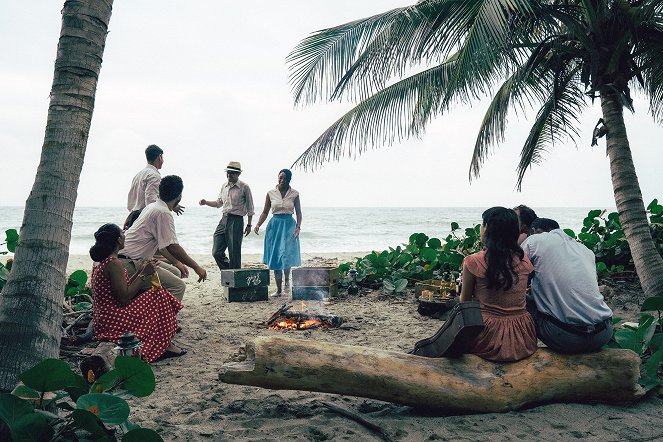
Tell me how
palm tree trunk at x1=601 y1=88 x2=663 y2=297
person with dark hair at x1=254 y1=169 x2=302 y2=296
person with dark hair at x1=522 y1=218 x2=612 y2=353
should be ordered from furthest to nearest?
person with dark hair at x1=254 y1=169 x2=302 y2=296, palm tree trunk at x1=601 y1=88 x2=663 y2=297, person with dark hair at x1=522 y1=218 x2=612 y2=353

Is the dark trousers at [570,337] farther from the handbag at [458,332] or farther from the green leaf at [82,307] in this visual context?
the green leaf at [82,307]

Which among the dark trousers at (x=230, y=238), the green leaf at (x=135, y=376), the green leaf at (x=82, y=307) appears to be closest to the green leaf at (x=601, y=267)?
the dark trousers at (x=230, y=238)

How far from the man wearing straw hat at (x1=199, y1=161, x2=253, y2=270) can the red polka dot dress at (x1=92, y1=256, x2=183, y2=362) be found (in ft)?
11.0

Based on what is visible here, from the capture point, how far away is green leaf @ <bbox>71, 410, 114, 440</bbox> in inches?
69.7

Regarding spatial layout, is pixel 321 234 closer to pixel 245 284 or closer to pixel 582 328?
pixel 245 284

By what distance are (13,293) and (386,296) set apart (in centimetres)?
534

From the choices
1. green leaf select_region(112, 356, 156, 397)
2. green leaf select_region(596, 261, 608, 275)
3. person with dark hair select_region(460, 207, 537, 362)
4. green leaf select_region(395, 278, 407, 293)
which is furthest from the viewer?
green leaf select_region(395, 278, 407, 293)

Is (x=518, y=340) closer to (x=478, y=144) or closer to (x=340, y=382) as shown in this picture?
(x=340, y=382)

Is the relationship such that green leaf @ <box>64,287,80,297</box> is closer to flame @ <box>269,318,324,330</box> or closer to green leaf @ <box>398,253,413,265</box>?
flame @ <box>269,318,324,330</box>

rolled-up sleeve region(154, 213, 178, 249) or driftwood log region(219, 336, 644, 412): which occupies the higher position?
rolled-up sleeve region(154, 213, 178, 249)

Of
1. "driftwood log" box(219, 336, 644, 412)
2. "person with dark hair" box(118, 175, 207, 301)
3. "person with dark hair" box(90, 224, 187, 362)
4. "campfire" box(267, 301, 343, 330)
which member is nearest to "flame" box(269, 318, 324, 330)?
"campfire" box(267, 301, 343, 330)

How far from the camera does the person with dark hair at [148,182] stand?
5.71 meters

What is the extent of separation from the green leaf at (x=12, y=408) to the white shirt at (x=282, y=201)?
5.63m

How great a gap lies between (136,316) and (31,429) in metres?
2.26
